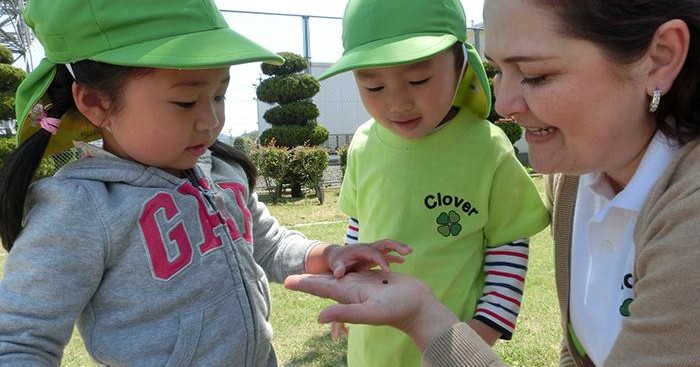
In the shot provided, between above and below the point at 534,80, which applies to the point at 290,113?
below

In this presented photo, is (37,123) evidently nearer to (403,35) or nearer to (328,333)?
(403,35)

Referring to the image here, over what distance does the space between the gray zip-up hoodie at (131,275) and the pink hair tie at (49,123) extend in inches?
3.9

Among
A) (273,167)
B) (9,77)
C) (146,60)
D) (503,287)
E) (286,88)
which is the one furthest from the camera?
(286,88)

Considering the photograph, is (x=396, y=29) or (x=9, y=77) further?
(x=9, y=77)

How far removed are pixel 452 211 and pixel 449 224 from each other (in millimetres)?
43

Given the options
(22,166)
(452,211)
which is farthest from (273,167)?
(22,166)

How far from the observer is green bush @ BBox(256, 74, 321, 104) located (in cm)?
1407

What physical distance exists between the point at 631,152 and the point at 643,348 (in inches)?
19.7

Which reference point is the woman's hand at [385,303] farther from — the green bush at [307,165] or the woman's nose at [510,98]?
the green bush at [307,165]

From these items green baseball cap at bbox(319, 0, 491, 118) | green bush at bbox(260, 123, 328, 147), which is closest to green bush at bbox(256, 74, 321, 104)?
green bush at bbox(260, 123, 328, 147)

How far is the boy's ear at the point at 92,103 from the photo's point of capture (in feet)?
4.69

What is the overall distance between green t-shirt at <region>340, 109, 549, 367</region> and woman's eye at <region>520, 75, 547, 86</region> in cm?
48

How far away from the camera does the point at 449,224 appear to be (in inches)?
73.8

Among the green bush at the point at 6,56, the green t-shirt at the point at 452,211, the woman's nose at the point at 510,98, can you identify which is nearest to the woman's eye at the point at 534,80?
the woman's nose at the point at 510,98
